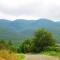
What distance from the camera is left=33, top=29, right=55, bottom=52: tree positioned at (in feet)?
192

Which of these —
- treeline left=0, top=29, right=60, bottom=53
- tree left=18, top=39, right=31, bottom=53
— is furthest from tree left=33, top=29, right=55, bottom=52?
tree left=18, top=39, right=31, bottom=53

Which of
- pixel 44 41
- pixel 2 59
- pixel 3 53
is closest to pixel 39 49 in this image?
pixel 44 41

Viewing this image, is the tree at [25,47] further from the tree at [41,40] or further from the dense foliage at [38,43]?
the tree at [41,40]

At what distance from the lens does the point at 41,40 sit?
196ft

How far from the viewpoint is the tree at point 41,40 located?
58.5 metres

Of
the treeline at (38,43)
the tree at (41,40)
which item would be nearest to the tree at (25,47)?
the treeline at (38,43)

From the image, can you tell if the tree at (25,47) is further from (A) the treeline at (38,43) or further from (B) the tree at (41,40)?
(B) the tree at (41,40)

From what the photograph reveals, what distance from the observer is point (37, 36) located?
6119 cm

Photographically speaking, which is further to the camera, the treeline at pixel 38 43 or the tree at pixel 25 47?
the tree at pixel 25 47

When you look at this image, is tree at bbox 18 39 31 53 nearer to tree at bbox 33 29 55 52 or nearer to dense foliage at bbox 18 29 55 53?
dense foliage at bbox 18 29 55 53

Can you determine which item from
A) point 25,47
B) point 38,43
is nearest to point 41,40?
point 38,43

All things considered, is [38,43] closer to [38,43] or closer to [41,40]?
[38,43]

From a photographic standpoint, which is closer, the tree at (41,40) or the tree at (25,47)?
the tree at (41,40)

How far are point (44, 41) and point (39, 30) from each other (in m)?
3.28
